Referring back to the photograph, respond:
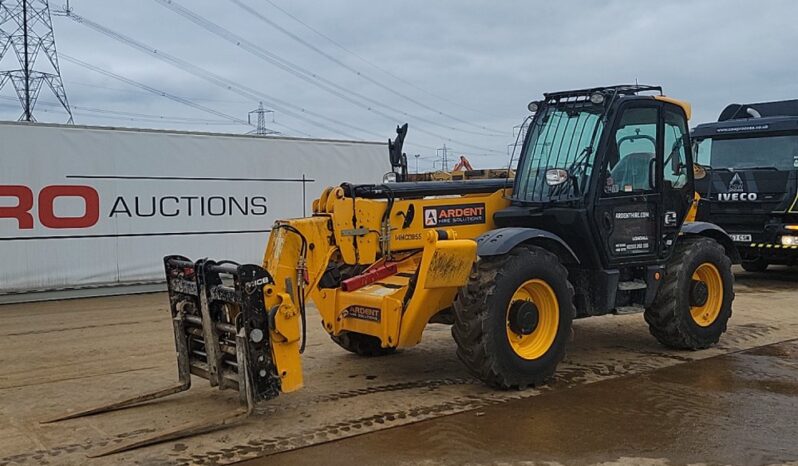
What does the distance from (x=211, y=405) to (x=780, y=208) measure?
35.5 ft

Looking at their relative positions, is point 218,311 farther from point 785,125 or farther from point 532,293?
point 785,125

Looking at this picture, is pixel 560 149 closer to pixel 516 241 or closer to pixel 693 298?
pixel 516 241

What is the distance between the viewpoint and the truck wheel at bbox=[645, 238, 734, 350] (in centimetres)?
752

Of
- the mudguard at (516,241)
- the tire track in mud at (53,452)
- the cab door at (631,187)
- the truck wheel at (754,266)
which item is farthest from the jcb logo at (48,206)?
the truck wheel at (754,266)

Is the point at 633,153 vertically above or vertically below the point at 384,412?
above

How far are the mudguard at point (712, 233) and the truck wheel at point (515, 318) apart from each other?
2110 mm

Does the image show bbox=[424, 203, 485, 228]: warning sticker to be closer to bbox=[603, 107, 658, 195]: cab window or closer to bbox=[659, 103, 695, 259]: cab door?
bbox=[603, 107, 658, 195]: cab window


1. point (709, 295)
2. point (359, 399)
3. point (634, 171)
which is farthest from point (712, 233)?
point (359, 399)

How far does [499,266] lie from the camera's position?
6.07 metres

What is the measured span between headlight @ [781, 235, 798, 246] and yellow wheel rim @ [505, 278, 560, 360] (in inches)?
328

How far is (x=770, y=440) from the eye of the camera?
5.09 meters

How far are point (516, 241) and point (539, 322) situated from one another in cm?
76

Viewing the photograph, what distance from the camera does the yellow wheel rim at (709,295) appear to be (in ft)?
25.9

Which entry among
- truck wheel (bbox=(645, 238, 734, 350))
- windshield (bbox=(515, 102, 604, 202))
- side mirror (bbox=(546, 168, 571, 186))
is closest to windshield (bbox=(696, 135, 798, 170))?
truck wheel (bbox=(645, 238, 734, 350))
